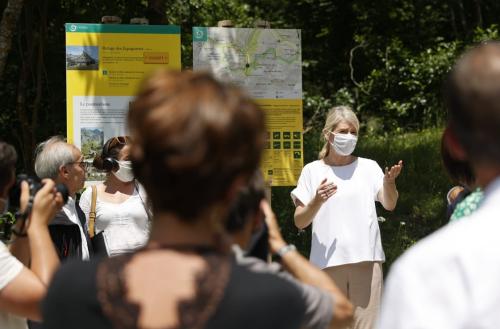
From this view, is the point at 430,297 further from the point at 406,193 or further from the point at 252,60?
the point at 406,193

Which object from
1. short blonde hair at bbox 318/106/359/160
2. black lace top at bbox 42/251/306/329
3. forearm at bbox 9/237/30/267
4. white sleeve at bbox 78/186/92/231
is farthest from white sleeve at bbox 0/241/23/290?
short blonde hair at bbox 318/106/359/160

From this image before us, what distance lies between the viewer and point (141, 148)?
5.94 feet

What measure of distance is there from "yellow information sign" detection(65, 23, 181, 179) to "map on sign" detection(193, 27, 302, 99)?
11.4 inches

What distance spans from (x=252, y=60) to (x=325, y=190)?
2359 millimetres

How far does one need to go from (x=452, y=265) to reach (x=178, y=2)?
426 inches

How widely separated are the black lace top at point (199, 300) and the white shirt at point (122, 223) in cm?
318

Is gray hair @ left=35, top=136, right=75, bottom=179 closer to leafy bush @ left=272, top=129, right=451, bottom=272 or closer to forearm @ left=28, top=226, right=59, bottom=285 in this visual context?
forearm @ left=28, top=226, right=59, bottom=285

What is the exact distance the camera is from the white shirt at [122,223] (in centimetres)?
505

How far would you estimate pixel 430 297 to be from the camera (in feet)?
5.35

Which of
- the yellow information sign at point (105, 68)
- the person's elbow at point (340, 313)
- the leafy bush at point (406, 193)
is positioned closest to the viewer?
the person's elbow at point (340, 313)

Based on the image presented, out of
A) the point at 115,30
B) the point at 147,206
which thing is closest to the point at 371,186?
the point at 147,206

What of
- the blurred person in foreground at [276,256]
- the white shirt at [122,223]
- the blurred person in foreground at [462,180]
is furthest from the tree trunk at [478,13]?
the blurred person in foreground at [276,256]

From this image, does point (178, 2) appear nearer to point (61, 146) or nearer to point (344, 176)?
point (344, 176)

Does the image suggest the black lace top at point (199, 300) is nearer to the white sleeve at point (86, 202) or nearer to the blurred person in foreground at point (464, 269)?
the blurred person in foreground at point (464, 269)
